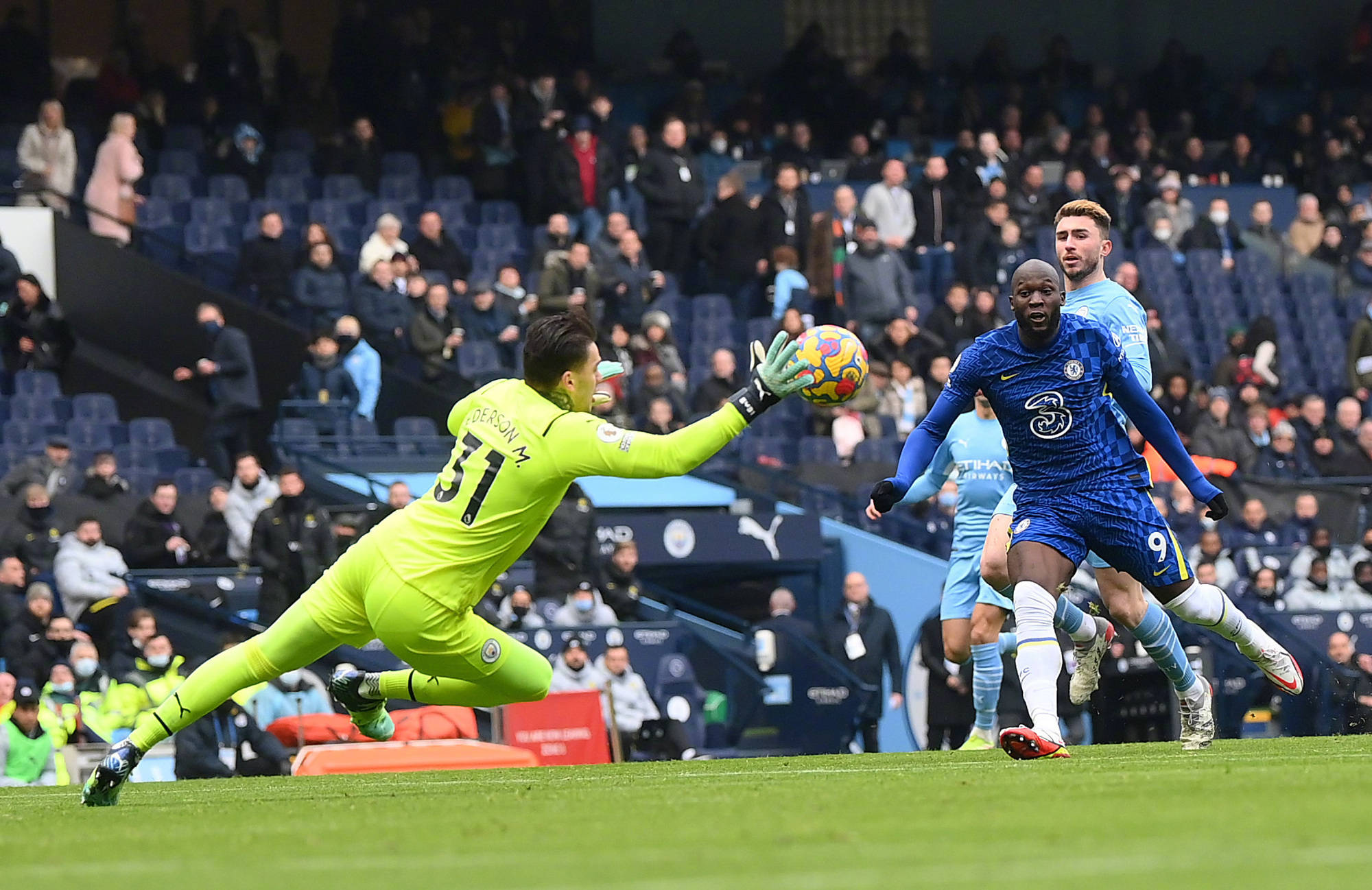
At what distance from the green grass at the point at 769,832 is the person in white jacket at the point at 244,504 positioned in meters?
8.50

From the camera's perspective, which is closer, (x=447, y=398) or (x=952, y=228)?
(x=447, y=398)

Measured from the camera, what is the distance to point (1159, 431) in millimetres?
9023

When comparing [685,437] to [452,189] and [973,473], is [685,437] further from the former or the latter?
[452,189]

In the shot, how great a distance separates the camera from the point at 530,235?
76.4 ft

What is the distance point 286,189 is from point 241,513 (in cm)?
590

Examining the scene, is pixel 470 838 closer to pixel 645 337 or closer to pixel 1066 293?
pixel 1066 293

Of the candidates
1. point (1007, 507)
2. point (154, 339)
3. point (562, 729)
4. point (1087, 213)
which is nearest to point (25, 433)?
point (154, 339)

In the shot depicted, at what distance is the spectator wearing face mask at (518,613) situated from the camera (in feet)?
55.1

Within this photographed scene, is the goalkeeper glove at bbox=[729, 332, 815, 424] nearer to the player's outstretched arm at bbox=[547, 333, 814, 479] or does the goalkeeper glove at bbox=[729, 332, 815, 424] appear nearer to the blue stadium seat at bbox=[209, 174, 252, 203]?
the player's outstretched arm at bbox=[547, 333, 814, 479]

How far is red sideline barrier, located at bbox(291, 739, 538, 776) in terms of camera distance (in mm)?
13812

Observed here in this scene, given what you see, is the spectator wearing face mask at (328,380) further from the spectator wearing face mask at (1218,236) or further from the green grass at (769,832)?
the spectator wearing face mask at (1218,236)

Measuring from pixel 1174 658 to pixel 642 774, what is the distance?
2.58 metres

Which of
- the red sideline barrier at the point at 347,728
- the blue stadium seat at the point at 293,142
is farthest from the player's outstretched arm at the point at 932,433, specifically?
the blue stadium seat at the point at 293,142

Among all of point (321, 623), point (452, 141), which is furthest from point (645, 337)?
point (321, 623)
